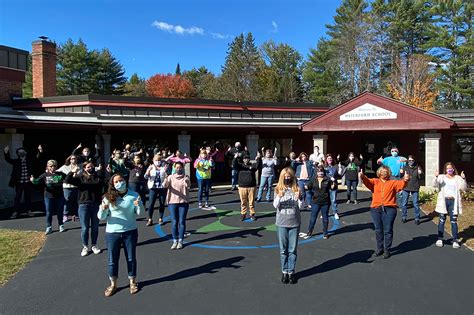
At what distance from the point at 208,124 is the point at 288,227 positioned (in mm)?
11557

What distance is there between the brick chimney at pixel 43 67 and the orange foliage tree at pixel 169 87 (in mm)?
31372

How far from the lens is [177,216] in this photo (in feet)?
24.1

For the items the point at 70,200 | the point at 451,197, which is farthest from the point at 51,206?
the point at 451,197

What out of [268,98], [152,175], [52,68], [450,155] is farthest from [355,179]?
[268,98]

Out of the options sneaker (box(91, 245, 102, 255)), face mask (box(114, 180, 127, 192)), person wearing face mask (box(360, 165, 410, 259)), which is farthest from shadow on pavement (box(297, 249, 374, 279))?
sneaker (box(91, 245, 102, 255))

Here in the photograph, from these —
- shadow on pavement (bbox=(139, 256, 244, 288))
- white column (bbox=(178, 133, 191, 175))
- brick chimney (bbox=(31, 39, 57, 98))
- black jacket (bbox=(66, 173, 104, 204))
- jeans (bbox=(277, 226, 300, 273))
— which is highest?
brick chimney (bbox=(31, 39, 57, 98))

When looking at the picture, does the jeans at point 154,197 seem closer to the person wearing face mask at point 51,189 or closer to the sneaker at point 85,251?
the person wearing face mask at point 51,189

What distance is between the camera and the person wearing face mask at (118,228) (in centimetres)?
532

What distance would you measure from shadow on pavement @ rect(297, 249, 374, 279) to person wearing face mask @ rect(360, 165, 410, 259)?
234mm

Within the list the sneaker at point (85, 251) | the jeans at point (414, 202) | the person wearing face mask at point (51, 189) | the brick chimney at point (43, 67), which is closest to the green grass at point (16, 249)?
the person wearing face mask at point (51, 189)

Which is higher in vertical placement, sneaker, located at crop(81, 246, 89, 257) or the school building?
the school building

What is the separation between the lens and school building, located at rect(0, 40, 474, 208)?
14.4 m

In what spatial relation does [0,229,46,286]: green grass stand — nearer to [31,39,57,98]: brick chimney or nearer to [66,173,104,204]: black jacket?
[66,173,104,204]: black jacket

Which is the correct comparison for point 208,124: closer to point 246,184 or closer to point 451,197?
point 246,184
